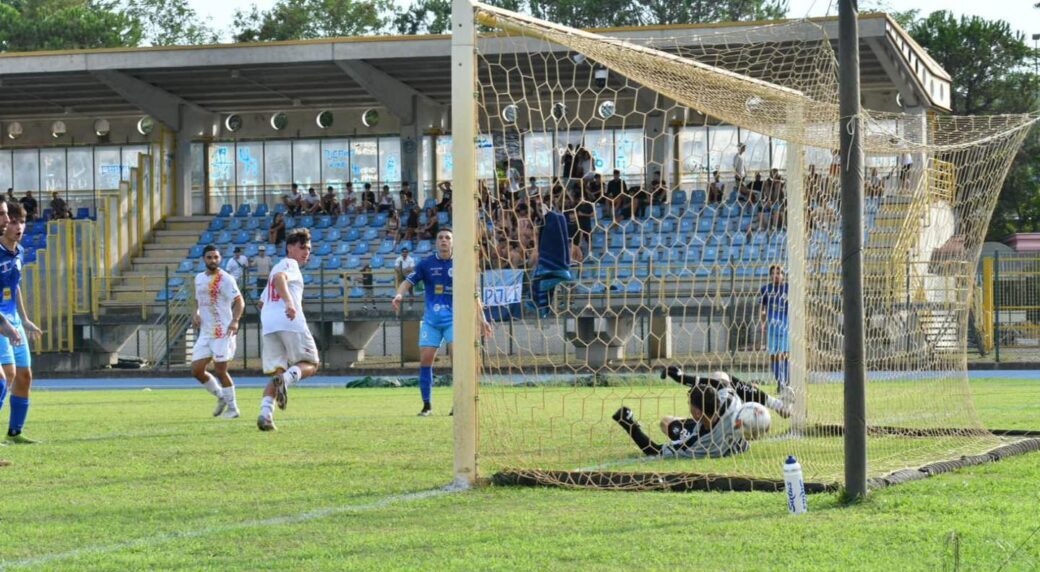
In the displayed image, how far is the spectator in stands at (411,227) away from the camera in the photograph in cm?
3291

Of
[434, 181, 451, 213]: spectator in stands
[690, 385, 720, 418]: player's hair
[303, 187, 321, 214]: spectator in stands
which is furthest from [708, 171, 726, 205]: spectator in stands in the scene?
[303, 187, 321, 214]: spectator in stands

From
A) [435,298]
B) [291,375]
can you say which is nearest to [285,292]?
[291,375]

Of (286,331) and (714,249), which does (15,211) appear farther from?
(714,249)

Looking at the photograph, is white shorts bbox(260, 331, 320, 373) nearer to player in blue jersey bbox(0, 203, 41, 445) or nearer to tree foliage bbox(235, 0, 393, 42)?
player in blue jersey bbox(0, 203, 41, 445)

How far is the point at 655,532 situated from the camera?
235 inches

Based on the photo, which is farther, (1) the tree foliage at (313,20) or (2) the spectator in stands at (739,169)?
(1) the tree foliage at (313,20)

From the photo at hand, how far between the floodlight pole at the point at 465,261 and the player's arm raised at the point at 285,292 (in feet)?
15.9

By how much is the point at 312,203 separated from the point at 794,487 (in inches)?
1252

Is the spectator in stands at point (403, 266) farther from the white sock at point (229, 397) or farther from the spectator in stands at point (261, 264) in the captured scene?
the white sock at point (229, 397)

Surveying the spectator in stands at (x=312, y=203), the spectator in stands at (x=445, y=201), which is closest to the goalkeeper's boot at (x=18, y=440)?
the spectator in stands at (x=445, y=201)

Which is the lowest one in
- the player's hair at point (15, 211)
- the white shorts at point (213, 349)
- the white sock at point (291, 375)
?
the white sock at point (291, 375)

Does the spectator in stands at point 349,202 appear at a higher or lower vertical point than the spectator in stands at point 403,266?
higher

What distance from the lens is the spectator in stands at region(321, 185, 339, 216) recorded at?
3684 cm

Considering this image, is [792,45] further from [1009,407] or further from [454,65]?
[1009,407]
